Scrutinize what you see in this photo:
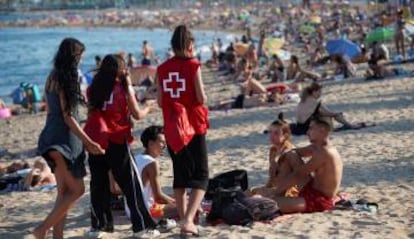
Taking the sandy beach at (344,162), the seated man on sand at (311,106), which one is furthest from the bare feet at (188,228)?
the seated man on sand at (311,106)

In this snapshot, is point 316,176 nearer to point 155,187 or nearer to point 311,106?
point 155,187

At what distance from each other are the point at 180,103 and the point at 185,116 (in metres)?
0.10

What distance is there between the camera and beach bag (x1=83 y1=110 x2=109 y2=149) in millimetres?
4645

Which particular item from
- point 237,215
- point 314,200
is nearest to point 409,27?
point 314,200

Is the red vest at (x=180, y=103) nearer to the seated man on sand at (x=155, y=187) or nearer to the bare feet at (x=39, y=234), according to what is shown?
the seated man on sand at (x=155, y=187)

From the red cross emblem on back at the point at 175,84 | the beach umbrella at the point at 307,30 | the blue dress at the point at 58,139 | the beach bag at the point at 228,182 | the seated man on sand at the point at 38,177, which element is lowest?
the beach umbrella at the point at 307,30

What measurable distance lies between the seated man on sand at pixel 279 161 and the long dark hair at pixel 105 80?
1620 millimetres

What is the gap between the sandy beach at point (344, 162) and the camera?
5039mm

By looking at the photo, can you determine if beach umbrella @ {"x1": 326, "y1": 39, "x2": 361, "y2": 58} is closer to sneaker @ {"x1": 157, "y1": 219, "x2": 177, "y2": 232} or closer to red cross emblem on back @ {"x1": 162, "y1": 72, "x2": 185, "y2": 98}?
sneaker @ {"x1": 157, "y1": 219, "x2": 177, "y2": 232}

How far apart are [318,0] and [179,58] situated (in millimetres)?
87384

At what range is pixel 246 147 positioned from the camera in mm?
9398

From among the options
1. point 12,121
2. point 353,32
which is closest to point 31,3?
point 353,32

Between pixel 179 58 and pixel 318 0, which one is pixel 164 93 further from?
pixel 318 0

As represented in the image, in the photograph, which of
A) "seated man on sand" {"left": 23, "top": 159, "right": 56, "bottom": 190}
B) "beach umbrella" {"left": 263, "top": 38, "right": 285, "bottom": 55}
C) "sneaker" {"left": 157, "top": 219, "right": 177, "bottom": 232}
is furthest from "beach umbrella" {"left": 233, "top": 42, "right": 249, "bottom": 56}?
"sneaker" {"left": 157, "top": 219, "right": 177, "bottom": 232}
